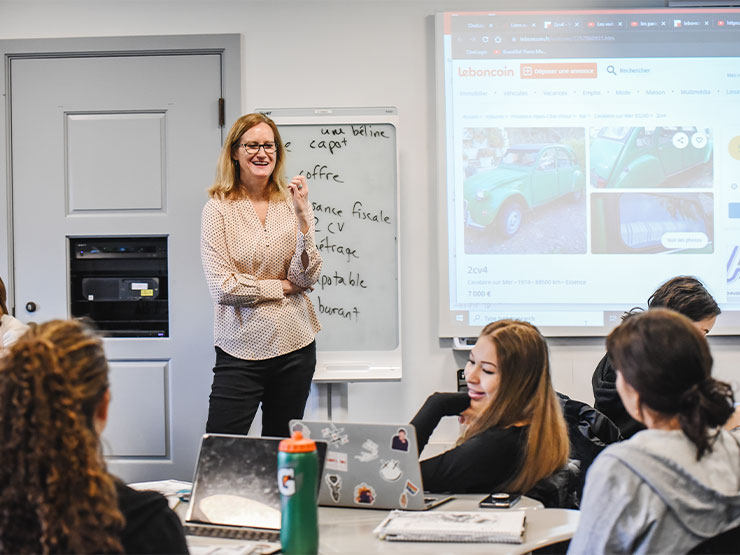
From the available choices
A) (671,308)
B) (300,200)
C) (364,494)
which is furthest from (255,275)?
(671,308)

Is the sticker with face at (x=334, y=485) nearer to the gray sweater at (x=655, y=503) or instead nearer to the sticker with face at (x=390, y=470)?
the sticker with face at (x=390, y=470)

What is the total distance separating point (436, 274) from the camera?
371 cm

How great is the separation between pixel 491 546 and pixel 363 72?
276 cm

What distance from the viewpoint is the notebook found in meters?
1.45

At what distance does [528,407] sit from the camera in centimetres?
192

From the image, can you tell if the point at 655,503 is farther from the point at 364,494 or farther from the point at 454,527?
the point at 364,494

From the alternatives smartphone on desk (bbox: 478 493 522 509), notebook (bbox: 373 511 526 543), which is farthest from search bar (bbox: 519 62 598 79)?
notebook (bbox: 373 511 526 543)

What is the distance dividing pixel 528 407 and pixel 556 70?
7.33 feet

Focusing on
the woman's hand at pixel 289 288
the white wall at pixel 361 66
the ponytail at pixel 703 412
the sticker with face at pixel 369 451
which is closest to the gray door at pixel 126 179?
the white wall at pixel 361 66

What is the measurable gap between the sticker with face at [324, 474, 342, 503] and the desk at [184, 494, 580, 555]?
27 millimetres

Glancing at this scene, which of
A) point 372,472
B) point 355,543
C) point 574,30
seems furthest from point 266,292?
point 574,30

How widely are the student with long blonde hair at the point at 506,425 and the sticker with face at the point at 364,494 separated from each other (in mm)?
202

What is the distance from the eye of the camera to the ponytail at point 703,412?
1.31 metres

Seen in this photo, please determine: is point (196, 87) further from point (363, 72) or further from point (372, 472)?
point (372, 472)
